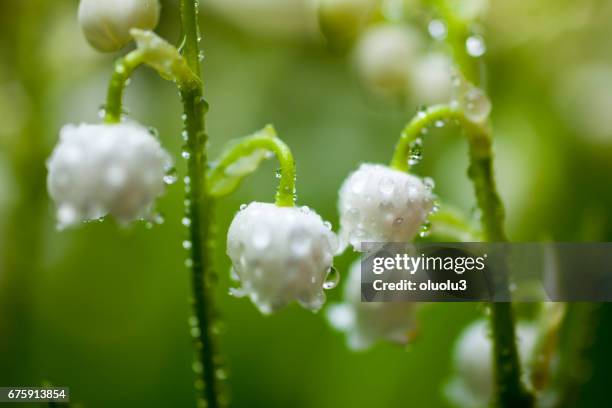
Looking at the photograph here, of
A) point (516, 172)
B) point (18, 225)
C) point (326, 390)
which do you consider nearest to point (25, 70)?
point (18, 225)

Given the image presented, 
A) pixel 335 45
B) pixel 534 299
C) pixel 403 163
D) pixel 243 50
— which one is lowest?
pixel 534 299

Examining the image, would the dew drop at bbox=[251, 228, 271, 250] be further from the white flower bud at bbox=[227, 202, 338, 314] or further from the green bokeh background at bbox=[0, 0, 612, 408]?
the green bokeh background at bbox=[0, 0, 612, 408]

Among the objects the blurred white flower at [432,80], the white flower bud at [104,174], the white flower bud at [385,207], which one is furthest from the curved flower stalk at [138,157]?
the blurred white flower at [432,80]

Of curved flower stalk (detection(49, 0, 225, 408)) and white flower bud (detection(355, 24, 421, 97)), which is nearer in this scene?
curved flower stalk (detection(49, 0, 225, 408))

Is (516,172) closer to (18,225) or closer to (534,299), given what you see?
(534,299)

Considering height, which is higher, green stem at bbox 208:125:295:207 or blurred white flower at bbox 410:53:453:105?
blurred white flower at bbox 410:53:453:105

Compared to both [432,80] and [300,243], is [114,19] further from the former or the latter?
[432,80]

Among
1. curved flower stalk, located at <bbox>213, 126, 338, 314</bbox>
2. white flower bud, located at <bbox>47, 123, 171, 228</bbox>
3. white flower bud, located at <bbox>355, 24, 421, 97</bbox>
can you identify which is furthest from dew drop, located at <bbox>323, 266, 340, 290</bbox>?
white flower bud, located at <bbox>355, 24, 421, 97</bbox>
